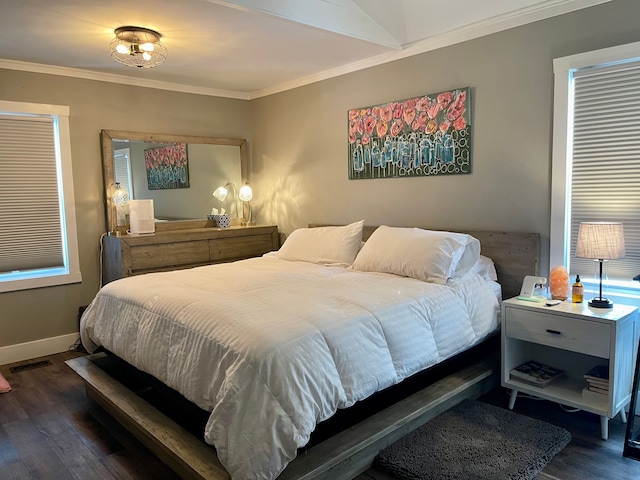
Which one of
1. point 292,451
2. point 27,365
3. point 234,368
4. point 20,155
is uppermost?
point 20,155

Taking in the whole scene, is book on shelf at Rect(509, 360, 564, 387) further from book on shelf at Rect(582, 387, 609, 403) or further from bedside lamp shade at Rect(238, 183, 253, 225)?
bedside lamp shade at Rect(238, 183, 253, 225)

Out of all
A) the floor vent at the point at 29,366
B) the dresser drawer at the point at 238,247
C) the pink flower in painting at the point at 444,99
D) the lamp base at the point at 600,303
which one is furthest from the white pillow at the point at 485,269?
the floor vent at the point at 29,366

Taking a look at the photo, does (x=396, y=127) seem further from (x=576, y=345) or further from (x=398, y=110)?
(x=576, y=345)

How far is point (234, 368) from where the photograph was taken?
71.9 inches

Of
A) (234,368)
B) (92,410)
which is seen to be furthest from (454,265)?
(92,410)

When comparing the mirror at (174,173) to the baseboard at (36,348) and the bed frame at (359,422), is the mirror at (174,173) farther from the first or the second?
the bed frame at (359,422)

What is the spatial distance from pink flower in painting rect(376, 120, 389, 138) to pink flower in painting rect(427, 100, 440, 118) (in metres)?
0.41

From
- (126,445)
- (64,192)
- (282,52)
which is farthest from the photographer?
(64,192)

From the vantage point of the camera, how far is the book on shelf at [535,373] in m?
2.63

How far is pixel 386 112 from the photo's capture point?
378cm

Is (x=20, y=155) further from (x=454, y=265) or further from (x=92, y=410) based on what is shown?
(x=454, y=265)

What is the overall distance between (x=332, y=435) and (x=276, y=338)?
62 cm

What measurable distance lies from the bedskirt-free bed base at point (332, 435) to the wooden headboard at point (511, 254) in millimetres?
498

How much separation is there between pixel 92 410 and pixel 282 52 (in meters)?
2.84
